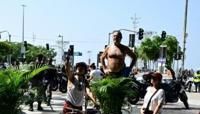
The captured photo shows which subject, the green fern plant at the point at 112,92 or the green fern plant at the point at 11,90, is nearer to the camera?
the green fern plant at the point at 11,90

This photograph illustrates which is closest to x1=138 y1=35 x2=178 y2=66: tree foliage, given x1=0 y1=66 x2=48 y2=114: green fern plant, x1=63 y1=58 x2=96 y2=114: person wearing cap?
x1=63 y1=58 x2=96 y2=114: person wearing cap

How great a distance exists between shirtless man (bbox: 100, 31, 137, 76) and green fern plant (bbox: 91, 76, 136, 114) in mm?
1336

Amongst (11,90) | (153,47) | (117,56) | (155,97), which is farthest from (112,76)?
(153,47)

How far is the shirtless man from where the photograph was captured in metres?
10.9

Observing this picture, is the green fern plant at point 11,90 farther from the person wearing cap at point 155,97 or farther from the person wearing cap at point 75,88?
the person wearing cap at point 155,97

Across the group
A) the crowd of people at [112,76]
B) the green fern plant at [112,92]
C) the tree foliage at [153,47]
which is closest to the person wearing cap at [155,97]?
the crowd of people at [112,76]

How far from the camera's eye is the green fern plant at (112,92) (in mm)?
9289

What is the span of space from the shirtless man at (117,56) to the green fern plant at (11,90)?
120 inches

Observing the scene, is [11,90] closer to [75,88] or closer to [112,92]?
[75,88]

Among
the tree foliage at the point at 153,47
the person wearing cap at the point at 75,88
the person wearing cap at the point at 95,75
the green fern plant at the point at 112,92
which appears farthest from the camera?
the tree foliage at the point at 153,47

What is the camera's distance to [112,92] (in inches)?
367

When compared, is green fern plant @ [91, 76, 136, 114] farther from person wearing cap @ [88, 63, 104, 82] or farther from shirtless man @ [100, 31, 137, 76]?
shirtless man @ [100, 31, 137, 76]

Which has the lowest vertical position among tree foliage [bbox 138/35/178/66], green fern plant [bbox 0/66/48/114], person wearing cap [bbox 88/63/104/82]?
tree foliage [bbox 138/35/178/66]

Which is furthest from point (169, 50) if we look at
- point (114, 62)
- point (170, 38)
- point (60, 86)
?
point (114, 62)
